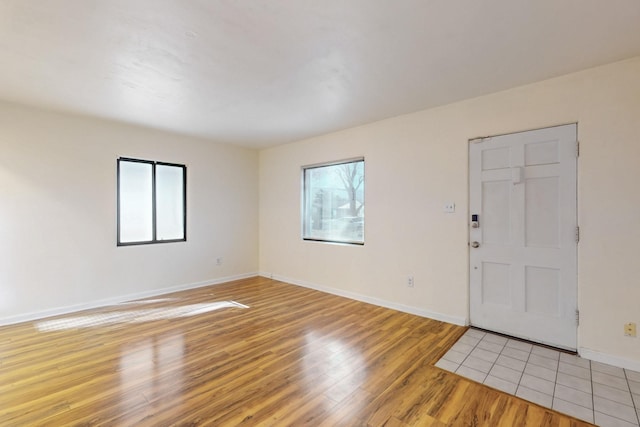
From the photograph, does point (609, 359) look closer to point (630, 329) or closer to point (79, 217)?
point (630, 329)

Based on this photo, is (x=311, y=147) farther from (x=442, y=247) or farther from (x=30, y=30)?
(x=30, y=30)

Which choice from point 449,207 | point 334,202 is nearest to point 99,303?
point 334,202

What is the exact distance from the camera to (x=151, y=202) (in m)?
→ 4.56

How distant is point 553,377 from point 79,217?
5.38 meters

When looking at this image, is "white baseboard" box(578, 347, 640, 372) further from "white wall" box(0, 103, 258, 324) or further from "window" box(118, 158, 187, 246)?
"window" box(118, 158, 187, 246)

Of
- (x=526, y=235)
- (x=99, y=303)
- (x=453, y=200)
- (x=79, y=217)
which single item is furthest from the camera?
(x=99, y=303)

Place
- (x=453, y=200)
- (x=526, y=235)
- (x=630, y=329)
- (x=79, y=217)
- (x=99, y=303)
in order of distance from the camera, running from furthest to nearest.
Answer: (x=99, y=303), (x=79, y=217), (x=453, y=200), (x=526, y=235), (x=630, y=329)

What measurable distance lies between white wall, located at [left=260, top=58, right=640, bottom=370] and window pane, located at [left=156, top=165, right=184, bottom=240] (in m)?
1.60

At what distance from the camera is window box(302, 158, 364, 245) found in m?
4.48

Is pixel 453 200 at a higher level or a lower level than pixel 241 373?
higher

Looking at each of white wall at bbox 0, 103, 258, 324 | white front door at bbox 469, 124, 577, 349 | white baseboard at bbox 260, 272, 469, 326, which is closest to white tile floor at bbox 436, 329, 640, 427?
white front door at bbox 469, 124, 577, 349

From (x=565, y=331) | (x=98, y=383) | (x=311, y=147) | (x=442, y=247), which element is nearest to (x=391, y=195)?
(x=442, y=247)

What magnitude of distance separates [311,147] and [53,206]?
11.8ft

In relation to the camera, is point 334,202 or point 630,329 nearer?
point 630,329
